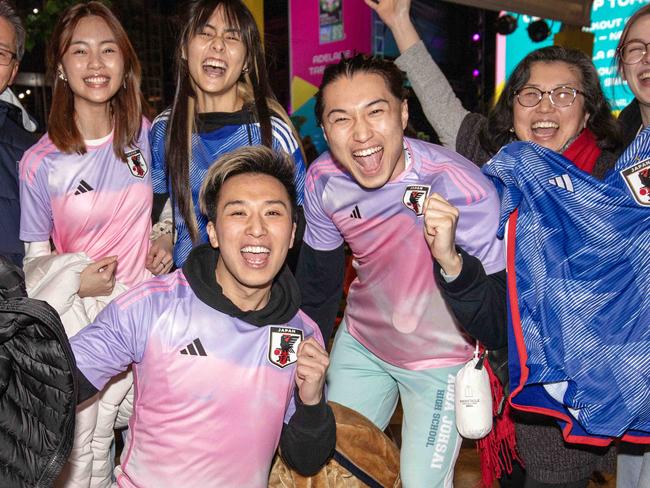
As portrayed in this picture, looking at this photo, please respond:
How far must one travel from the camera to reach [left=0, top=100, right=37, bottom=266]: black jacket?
2.53 m

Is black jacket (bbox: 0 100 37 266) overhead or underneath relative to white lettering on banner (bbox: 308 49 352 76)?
underneath

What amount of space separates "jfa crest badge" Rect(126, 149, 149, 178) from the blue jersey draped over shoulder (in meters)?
1.40

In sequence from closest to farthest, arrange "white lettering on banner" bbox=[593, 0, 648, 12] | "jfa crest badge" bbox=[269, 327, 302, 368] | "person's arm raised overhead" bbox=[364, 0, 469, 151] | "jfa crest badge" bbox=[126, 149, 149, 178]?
"jfa crest badge" bbox=[269, 327, 302, 368] < "jfa crest badge" bbox=[126, 149, 149, 178] < "person's arm raised overhead" bbox=[364, 0, 469, 151] < "white lettering on banner" bbox=[593, 0, 648, 12]

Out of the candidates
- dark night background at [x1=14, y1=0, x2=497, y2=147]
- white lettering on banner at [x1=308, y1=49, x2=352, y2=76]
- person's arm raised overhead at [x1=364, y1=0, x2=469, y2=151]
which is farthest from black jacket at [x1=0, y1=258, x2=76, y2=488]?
white lettering on banner at [x1=308, y1=49, x2=352, y2=76]

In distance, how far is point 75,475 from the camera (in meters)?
2.38

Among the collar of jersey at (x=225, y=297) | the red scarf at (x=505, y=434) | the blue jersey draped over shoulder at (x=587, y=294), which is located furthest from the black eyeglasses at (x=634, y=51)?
the collar of jersey at (x=225, y=297)

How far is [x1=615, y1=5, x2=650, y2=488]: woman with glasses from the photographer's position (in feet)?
7.28

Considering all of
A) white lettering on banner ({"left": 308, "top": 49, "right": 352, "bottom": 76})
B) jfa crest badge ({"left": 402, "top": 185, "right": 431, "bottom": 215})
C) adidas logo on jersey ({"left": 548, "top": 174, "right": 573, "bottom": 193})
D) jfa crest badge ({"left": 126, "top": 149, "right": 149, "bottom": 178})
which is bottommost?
jfa crest badge ({"left": 402, "top": 185, "right": 431, "bottom": 215})

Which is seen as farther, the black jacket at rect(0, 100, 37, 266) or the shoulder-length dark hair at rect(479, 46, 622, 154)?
the black jacket at rect(0, 100, 37, 266)

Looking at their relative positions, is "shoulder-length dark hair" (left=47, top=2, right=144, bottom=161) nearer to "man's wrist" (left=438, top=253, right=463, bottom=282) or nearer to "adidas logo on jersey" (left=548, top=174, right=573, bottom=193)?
"man's wrist" (left=438, top=253, right=463, bottom=282)

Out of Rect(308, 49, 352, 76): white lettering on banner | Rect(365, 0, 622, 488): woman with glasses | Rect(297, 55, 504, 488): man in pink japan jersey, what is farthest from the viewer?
Rect(308, 49, 352, 76): white lettering on banner

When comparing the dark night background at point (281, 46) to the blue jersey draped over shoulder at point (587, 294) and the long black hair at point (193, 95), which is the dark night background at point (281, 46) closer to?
the long black hair at point (193, 95)

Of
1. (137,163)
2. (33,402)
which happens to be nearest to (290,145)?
(137,163)

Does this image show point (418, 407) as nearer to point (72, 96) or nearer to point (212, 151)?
point (212, 151)
